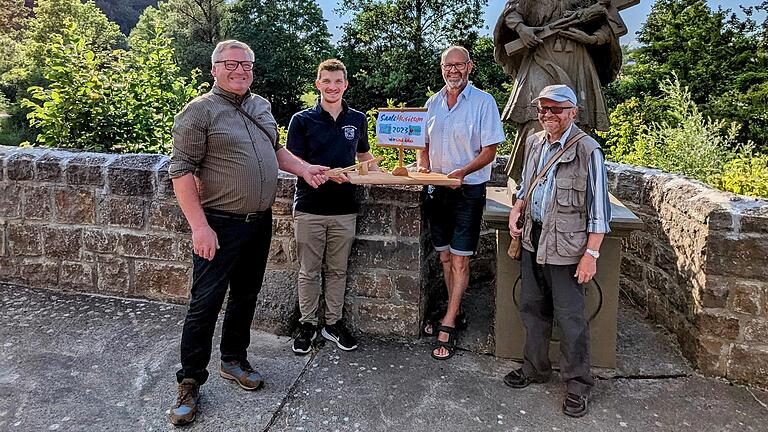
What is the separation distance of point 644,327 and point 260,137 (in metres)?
2.90

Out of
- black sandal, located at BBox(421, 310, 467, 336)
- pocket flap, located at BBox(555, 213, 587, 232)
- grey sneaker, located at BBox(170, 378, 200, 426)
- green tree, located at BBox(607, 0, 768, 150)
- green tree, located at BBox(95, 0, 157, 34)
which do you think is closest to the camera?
grey sneaker, located at BBox(170, 378, 200, 426)

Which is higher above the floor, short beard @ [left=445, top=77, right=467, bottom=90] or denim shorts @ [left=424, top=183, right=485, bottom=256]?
short beard @ [left=445, top=77, right=467, bottom=90]

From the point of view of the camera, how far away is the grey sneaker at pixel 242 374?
3.18m

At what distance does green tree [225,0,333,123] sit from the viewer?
28109 millimetres

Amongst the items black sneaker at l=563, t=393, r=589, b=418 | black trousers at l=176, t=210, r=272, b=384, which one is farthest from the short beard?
black sneaker at l=563, t=393, r=589, b=418

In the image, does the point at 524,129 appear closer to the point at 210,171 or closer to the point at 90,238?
the point at 210,171

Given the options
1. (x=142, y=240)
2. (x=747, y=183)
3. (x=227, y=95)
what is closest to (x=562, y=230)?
(x=227, y=95)

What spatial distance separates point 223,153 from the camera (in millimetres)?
2824

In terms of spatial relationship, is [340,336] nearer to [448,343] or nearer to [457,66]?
[448,343]

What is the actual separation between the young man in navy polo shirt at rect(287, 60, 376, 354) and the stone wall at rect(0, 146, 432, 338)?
217 millimetres

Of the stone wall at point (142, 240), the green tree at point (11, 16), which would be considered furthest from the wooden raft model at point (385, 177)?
the green tree at point (11, 16)

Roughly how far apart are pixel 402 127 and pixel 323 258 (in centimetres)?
96

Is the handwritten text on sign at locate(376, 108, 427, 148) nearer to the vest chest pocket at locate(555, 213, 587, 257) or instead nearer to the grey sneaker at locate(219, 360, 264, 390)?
the vest chest pocket at locate(555, 213, 587, 257)

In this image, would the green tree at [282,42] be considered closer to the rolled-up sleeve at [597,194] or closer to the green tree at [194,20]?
the green tree at [194,20]
